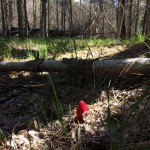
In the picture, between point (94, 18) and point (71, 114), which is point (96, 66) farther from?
point (71, 114)

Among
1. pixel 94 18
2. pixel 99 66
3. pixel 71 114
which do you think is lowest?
pixel 71 114

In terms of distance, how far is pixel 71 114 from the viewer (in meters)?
2.36

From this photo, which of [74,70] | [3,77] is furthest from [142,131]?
[3,77]

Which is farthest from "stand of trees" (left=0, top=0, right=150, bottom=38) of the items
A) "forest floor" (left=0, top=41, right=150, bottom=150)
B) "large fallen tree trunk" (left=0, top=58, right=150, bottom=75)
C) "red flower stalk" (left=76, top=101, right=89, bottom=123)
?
"red flower stalk" (left=76, top=101, right=89, bottom=123)

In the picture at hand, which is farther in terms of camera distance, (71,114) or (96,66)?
(96,66)

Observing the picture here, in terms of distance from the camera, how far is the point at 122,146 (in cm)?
181

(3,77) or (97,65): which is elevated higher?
(97,65)

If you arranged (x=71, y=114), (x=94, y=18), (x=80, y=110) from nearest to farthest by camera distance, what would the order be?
(x=80, y=110) < (x=71, y=114) < (x=94, y=18)

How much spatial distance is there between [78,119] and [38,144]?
38cm

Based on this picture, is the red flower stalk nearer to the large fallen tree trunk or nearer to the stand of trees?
the large fallen tree trunk

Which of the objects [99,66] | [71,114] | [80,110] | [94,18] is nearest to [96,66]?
[99,66]

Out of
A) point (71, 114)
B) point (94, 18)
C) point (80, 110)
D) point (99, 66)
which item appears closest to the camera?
point (80, 110)

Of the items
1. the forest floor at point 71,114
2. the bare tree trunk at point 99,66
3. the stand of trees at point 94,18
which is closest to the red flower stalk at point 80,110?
the forest floor at point 71,114

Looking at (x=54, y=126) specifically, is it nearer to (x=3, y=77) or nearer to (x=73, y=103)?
(x=73, y=103)
